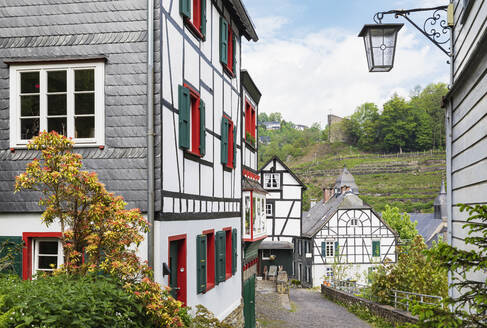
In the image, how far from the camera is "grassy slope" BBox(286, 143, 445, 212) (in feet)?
278

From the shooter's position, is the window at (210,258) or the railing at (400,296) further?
the railing at (400,296)

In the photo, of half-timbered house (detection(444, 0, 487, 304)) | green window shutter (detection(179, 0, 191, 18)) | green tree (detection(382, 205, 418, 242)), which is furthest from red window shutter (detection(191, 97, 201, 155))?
green tree (detection(382, 205, 418, 242))

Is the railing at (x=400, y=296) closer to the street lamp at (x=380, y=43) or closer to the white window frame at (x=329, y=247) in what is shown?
the street lamp at (x=380, y=43)

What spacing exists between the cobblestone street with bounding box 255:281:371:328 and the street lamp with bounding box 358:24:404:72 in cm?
1597

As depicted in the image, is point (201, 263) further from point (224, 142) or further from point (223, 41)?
point (223, 41)

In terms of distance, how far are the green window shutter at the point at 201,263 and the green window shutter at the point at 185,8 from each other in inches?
154

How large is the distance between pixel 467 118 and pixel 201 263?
5805 millimetres

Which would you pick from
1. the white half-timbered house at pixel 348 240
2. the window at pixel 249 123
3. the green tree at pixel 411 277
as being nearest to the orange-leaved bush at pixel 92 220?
the window at pixel 249 123

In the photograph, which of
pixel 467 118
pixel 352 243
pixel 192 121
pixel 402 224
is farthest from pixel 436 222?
pixel 467 118

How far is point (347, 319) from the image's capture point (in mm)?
24234

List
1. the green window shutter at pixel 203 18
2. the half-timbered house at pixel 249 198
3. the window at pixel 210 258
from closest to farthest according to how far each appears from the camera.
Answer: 1. the green window shutter at pixel 203 18
2. the window at pixel 210 258
3. the half-timbered house at pixel 249 198

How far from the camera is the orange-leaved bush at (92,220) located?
667 cm

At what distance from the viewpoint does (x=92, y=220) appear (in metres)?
6.90

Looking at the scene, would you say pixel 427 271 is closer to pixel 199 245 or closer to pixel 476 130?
pixel 199 245
